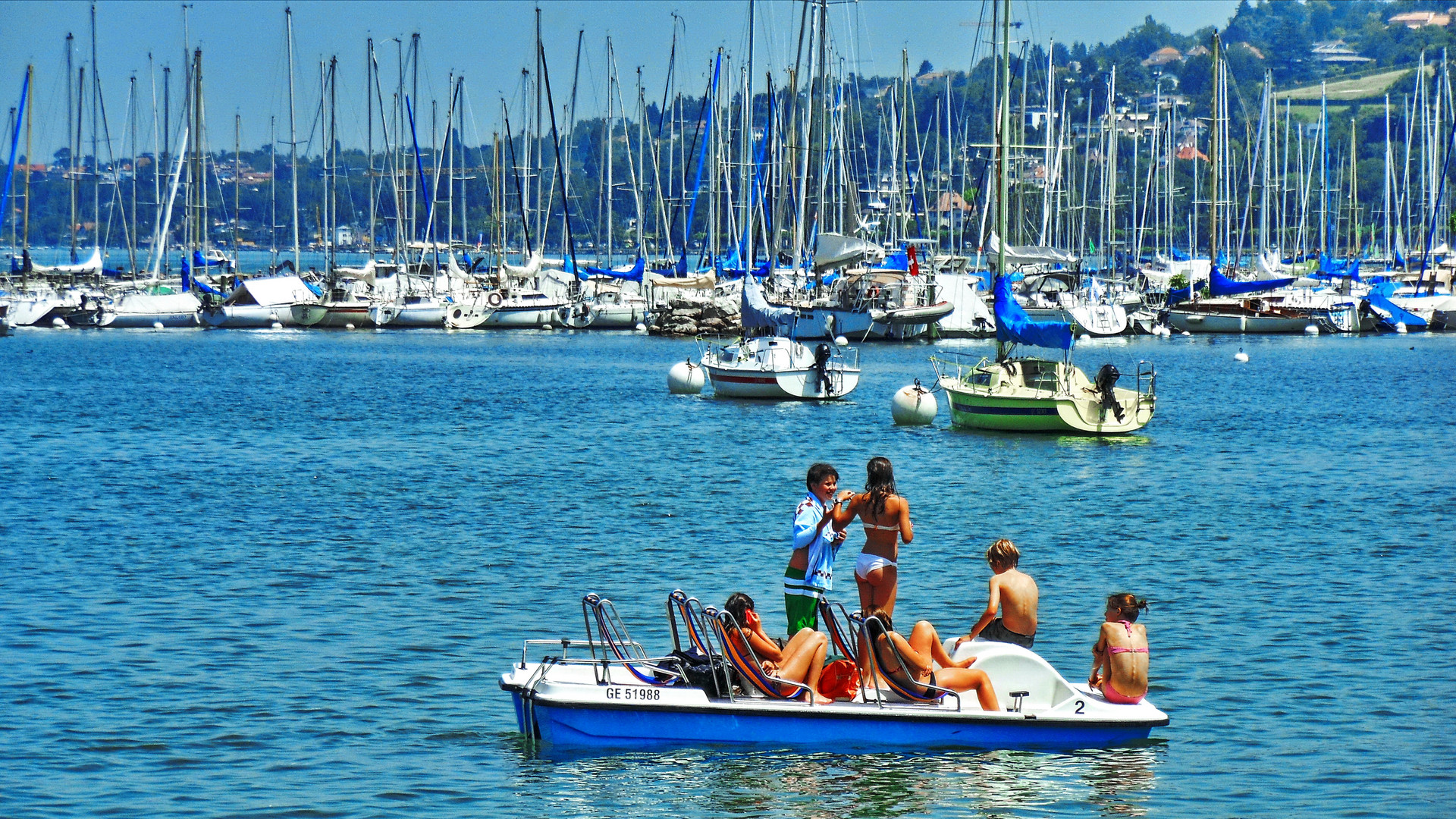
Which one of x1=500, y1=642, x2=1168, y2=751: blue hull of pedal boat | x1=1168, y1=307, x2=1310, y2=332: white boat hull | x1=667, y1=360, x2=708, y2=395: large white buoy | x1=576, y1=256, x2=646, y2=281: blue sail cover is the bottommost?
x1=500, y1=642, x2=1168, y2=751: blue hull of pedal boat

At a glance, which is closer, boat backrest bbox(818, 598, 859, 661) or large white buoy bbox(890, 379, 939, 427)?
boat backrest bbox(818, 598, 859, 661)

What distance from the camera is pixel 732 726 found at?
44.6 feet

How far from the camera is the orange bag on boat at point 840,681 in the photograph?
13742 mm

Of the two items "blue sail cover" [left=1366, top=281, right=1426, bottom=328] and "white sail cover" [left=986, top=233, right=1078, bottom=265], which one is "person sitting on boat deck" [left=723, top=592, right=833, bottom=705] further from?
"blue sail cover" [left=1366, top=281, right=1426, bottom=328]

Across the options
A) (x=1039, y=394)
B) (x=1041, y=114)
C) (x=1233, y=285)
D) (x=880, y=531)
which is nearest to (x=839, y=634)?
(x=880, y=531)

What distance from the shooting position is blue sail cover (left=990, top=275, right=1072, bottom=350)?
3853 cm

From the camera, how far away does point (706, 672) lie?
45.0 ft

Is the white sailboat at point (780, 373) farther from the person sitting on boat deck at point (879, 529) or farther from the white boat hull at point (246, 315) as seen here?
the white boat hull at point (246, 315)

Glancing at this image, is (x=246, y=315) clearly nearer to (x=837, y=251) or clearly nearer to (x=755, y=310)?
(x=837, y=251)

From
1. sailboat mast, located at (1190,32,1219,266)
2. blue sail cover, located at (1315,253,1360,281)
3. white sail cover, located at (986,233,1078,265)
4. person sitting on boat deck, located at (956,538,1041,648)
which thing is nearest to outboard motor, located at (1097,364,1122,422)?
person sitting on boat deck, located at (956,538,1041,648)

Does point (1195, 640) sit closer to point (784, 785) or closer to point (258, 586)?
point (784, 785)

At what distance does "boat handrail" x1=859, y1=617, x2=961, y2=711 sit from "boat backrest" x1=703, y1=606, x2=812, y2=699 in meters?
0.57

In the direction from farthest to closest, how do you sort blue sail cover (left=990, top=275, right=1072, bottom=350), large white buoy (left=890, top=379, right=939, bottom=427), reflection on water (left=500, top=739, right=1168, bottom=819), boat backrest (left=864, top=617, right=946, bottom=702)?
1. large white buoy (left=890, top=379, right=939, bottom=427)
2. blue sail cover (left=990, top=275, right=1072, bottom=350)
3. boat backrest (left=864, top=617, right=946, bottom=702)
4. reflection on water (left=500, top=739, right=1168, bottom=819)

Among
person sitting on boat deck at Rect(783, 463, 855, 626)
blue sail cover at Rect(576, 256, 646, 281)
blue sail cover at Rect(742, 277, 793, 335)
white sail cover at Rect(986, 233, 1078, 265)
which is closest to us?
person sitting on boat deck at Rect(783, 463, 855, 626)
